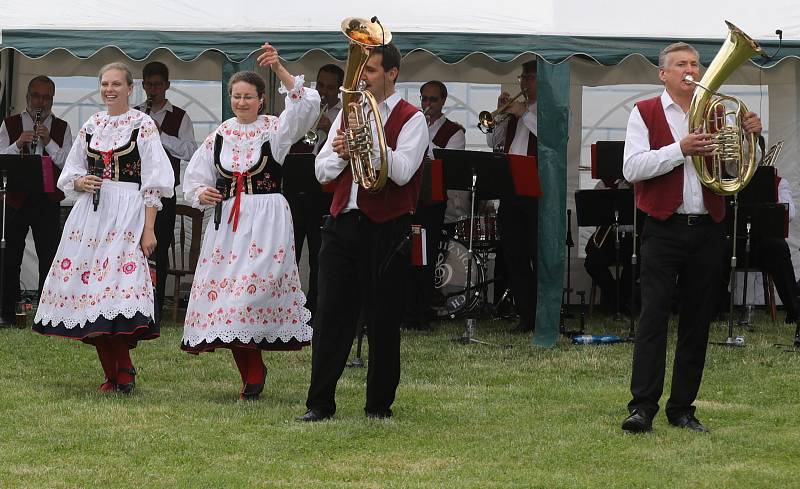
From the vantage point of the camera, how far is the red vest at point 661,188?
19.1ft

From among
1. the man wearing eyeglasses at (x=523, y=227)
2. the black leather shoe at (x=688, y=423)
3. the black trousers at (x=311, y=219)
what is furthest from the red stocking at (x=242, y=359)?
the man wearing eyeglasses at (x=523, y=227)

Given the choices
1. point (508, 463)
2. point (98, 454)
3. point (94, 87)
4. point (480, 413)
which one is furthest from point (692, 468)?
point (94, 87)

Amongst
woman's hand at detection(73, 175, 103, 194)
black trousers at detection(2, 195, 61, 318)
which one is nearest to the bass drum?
black trousers at detection(2, 195, 61, 318)

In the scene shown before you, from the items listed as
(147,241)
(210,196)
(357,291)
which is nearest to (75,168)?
(147,241)

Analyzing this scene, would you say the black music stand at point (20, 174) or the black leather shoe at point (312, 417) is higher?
the black music stand at point (20, 174)

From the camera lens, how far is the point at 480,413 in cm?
655

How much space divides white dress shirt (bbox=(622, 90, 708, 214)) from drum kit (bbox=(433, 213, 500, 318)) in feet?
15.9

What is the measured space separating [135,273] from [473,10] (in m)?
3.61

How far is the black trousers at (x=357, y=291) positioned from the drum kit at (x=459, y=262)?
15.4 feet

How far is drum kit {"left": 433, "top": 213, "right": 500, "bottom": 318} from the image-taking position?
427 inches

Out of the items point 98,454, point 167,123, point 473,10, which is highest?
point 473,10

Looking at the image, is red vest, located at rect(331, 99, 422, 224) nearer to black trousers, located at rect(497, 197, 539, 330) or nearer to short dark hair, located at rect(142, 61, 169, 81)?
black trousers, located at rect(497, 197, 539, 330)

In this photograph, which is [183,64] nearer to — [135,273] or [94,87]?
[94,87]

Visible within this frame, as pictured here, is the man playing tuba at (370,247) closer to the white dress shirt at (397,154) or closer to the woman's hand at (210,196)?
the white dress shirt at (397,154)
